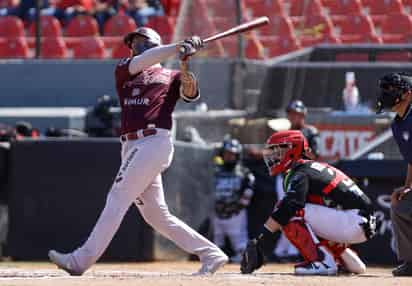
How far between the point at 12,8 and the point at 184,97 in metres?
10.3

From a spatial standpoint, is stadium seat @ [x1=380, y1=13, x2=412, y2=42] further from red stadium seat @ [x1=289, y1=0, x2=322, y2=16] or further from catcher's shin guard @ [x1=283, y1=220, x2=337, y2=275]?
catcher's shin guard @ [x1=283, y1=220, x2=337, y2=275]

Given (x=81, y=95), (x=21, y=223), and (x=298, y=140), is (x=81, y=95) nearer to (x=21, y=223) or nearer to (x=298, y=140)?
(x=21, y=223)

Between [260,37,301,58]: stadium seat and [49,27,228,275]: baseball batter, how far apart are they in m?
6.71

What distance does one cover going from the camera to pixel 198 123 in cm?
1362

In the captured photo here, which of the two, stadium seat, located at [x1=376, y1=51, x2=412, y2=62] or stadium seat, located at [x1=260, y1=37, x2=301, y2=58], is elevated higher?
stadium seat, located at [x1=260, y1=37, x2=301, y2=58]

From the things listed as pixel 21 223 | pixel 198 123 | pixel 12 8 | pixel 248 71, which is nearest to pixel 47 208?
pixel 21 223

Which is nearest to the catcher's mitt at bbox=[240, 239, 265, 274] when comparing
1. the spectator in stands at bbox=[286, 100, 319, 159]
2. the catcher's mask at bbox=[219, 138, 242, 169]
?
the spectator in stands at bbox=[286, 100, 319, 159]

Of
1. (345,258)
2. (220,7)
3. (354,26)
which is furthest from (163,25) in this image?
(345,258)

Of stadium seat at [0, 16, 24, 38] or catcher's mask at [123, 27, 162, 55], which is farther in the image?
stadium seat at [0, 16, 24, 38]

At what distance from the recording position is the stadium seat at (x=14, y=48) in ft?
55.1

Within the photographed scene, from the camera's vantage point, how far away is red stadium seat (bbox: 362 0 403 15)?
43.2ft

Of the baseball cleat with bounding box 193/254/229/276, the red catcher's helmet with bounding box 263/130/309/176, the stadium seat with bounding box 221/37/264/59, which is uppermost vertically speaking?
the stadium seat with bounding box 221/37/264/59

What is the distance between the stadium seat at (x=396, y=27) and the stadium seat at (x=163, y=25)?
286 centimetres

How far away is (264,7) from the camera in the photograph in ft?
47.2
